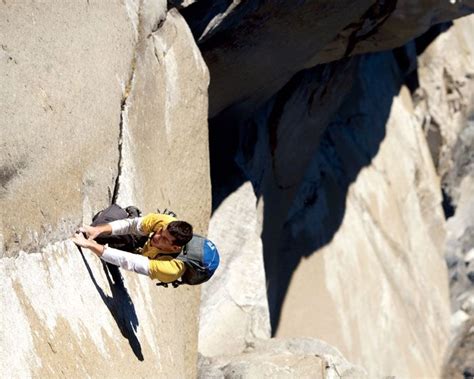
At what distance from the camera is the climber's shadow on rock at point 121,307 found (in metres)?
6.19

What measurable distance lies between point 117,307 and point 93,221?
52 centimetres

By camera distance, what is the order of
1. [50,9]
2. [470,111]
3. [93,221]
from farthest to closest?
[470,111], [93,221], [50,9]

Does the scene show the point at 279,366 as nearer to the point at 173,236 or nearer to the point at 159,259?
the point at 159,259

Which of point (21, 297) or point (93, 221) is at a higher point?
point (21, 297)

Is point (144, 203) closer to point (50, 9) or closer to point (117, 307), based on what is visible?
point (117, 307)

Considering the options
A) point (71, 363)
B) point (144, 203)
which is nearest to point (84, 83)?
point (144, 203)

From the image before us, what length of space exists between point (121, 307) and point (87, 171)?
2.73 ft

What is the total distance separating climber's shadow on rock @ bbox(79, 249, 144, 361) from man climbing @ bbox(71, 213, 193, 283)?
0.21m

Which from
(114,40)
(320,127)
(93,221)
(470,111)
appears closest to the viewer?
→ (93,221)

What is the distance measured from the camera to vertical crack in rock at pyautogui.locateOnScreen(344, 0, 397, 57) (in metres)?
10.9

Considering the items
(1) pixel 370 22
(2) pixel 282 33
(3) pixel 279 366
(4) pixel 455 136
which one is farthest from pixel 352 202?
(3) pixel 279 366

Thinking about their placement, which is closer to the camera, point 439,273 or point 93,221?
point 93,221

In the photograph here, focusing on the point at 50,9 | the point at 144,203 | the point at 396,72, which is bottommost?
the point at 396,72

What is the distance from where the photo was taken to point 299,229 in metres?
12.7
